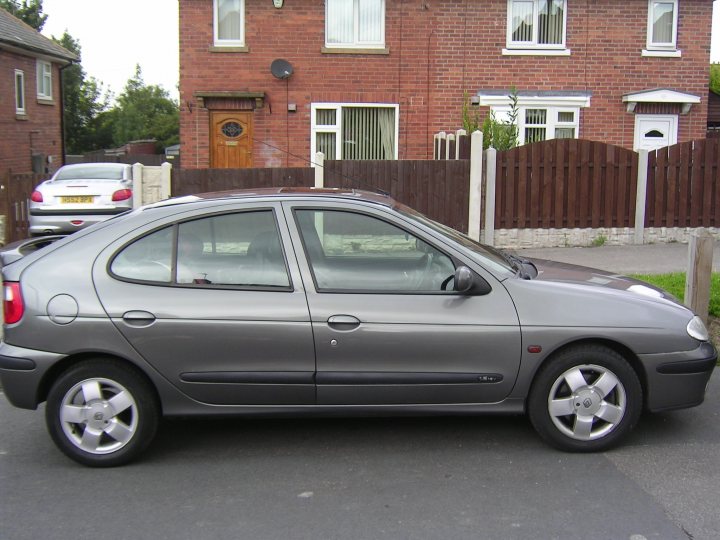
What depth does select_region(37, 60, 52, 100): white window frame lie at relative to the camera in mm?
29828

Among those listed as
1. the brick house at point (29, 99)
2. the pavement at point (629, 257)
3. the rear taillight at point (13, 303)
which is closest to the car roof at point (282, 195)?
the rear taillight at point (13, 303)

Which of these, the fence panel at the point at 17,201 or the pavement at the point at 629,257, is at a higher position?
the fence panel at the point at 17,201

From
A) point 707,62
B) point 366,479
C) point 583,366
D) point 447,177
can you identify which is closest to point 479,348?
point 583,366

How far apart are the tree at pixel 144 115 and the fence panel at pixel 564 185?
134ft

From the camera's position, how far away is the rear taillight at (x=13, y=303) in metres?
4.79

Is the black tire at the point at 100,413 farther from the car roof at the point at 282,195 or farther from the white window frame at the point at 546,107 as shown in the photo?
the white window frame at the point at 546,107

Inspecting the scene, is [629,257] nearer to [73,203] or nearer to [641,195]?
[641,195]

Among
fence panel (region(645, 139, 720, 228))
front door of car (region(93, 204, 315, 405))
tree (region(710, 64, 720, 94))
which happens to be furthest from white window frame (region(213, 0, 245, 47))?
tree (region(710, 64, 720, 94))

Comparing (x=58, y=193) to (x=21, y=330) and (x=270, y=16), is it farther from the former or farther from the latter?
(x=21, y=330)

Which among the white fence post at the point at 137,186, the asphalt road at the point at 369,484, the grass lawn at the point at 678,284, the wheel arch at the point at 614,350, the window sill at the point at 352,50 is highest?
the window sill at the point at 352,50

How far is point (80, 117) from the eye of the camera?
49.3m

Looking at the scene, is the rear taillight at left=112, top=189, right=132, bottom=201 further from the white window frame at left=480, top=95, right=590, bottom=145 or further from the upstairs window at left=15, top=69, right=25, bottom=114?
the upstairs window at left=15, top=69, right=25, bottom=114

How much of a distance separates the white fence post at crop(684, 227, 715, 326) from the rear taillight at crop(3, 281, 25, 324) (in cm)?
563

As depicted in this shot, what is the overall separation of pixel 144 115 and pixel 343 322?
6118 centimetres
